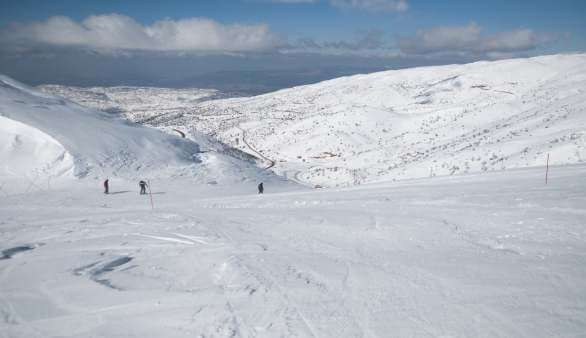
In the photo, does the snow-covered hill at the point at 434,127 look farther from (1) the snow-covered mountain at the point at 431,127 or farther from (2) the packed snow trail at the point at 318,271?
(2) the packed snow trail at the point at 318,271

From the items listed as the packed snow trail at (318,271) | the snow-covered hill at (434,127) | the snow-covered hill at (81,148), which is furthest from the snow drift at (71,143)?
the snow-covered hill at (434,127)

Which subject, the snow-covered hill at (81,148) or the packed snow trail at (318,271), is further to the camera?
the snow-covered hill at (81,148)

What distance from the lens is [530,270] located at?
Result: 721 centimetres

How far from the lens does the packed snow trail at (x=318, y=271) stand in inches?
228

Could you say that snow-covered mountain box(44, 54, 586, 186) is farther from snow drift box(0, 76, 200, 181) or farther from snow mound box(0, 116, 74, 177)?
snow mound box(0, 116, 74, 177)

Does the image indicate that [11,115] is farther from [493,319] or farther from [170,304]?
[493,319]

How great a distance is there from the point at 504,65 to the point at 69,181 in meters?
128

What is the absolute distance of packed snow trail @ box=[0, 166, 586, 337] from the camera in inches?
228

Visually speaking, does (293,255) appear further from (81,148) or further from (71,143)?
(71,143)

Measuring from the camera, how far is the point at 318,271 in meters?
7.85

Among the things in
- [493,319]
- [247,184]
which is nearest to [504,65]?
[247,184]

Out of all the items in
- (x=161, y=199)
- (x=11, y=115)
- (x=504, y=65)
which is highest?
(x=504, y=65)

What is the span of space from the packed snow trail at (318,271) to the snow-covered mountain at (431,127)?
17.9 m

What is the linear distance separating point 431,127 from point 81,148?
52.0 m
